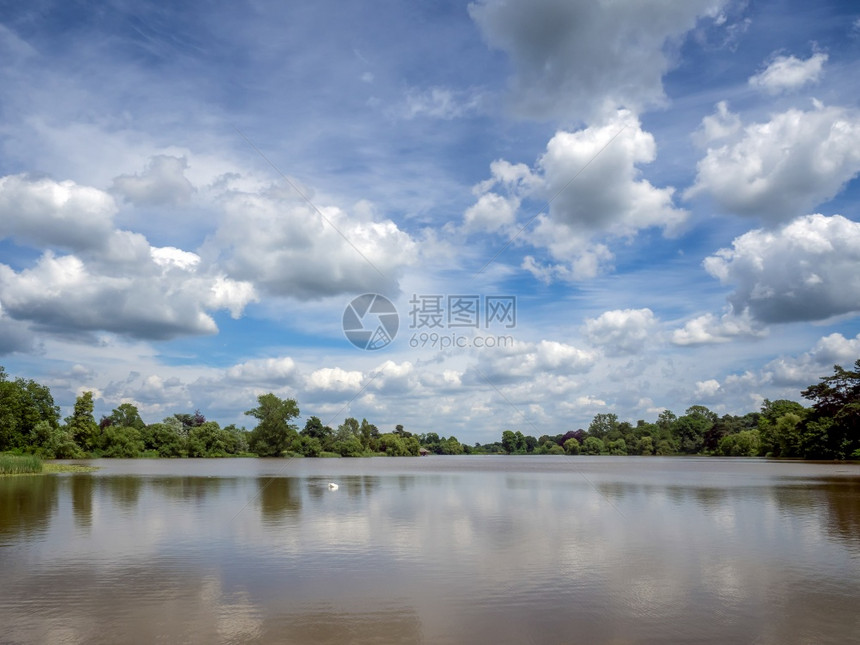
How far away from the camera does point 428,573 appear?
A: 569 inches

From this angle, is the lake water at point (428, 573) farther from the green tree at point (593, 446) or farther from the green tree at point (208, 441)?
the green tree at point (593, 446)

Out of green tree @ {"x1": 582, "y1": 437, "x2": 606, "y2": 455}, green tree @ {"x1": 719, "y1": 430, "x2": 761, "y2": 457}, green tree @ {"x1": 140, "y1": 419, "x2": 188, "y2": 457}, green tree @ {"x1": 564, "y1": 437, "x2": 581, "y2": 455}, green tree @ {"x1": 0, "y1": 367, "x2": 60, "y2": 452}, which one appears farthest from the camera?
green tree @ {"x1": 564, "y1": 437, "x2": 581, "y2": 455}

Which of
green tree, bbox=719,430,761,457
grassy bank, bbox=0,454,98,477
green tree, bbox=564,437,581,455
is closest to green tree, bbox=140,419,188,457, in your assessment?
grassy bank, bbox=0,454,98,477

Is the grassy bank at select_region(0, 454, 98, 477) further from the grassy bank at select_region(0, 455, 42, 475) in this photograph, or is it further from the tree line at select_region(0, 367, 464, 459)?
the tree line at select_region(0, 367, 464, 459)

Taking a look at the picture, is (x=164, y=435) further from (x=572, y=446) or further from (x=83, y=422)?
(x=572, y=446)

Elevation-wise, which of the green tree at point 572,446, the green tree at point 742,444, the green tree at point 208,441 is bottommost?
the green tree at point 572,446

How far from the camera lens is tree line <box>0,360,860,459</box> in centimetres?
8025

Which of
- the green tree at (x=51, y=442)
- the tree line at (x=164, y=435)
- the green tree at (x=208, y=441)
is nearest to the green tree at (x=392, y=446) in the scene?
the tree line at (x=164, y=435)

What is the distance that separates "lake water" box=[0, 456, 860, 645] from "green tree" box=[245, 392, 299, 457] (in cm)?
10719

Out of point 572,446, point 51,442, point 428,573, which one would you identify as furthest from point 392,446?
point 428,573

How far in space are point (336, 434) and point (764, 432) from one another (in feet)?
304

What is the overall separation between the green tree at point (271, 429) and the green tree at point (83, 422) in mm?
35081

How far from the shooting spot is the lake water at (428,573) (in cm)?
1046

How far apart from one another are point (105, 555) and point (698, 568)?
15008 mm
